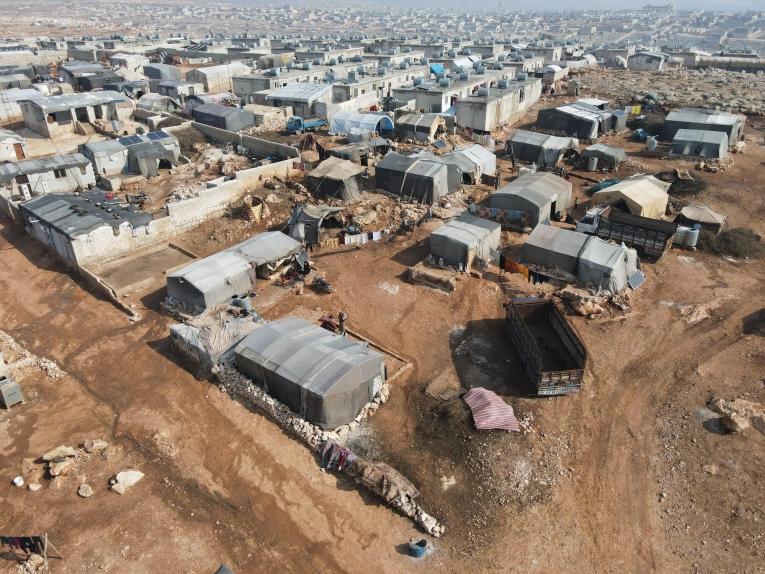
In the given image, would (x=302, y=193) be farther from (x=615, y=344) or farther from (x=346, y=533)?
(x=346, y=533)

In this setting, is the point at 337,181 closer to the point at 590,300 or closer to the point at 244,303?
the point at 244,303

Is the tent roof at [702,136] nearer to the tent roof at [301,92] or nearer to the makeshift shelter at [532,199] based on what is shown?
the makeshift shelter at [532,199]

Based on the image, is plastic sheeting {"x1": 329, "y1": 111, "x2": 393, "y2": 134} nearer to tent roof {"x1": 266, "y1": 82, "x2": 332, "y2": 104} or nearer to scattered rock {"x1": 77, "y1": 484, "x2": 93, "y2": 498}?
tent roof {"x1": 266, "y1": 82, "x2": 332, "y2": 104}

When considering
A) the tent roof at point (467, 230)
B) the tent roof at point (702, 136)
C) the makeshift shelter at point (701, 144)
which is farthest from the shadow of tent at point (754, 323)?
the tent roof at point (702, 136)

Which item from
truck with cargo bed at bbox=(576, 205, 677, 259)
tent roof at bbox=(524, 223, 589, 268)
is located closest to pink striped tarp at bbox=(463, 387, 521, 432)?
tent roof at bbox=(524, 223, 589, 268)

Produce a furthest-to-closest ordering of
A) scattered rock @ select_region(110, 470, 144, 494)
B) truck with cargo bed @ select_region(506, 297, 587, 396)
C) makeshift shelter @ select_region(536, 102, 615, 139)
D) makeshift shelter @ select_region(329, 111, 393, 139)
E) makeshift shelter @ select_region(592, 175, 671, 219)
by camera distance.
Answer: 1. makeshift shelter @ select_region(536, 102, 615, 139)
2. makeshift shelter @ select_region(329, 111, 393, 139)
3. makeshift shelter @ select_region(592, 175, 671, 219)
4. truck with cargo bed @ select_region(506, 297, 587, 396)
5. scattered rock @ select_region(110, 470, 144, 494)

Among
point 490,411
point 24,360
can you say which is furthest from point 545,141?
point 24,360
